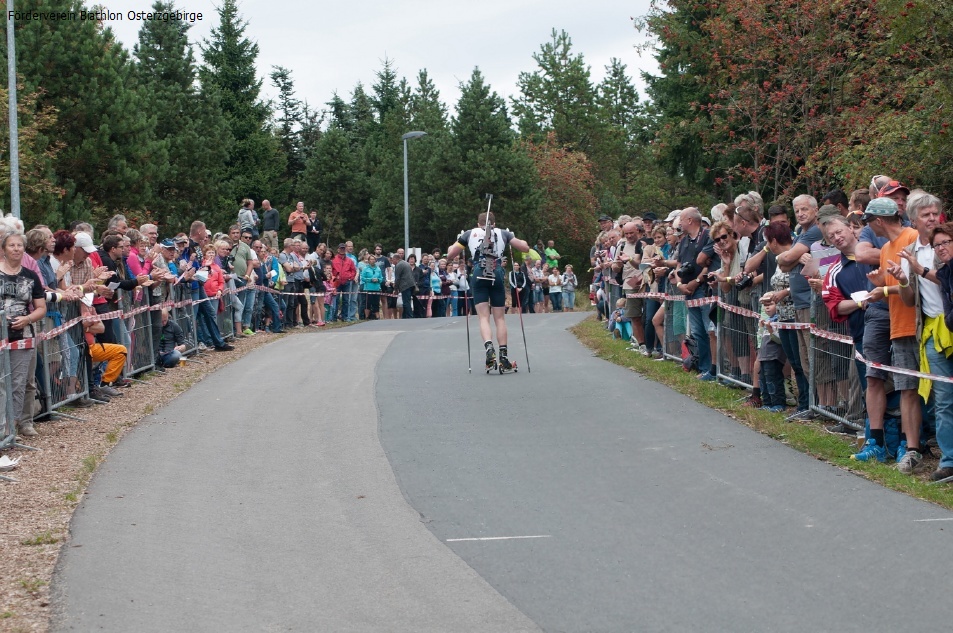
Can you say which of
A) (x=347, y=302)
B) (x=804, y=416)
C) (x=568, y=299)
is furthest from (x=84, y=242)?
(x=568, y=299)

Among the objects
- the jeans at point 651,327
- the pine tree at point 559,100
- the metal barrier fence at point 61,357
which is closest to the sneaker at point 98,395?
the metal barrier fence at point 61,357

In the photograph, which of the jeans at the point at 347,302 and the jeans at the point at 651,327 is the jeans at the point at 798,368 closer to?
the jeans at the point at 651,327

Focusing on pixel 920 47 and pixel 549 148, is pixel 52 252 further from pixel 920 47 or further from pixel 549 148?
pixel 549 148

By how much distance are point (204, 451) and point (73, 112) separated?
32064mm

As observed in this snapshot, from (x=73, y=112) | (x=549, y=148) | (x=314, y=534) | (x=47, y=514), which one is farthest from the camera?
(x=549, y=148)

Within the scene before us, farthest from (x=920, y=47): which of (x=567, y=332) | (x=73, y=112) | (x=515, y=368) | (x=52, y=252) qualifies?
(x=73, y=112)

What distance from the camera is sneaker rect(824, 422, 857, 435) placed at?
10852 millimetres

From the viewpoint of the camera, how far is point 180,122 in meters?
60.9

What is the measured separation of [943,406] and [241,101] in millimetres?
67995

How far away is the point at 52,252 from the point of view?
44.6 ft

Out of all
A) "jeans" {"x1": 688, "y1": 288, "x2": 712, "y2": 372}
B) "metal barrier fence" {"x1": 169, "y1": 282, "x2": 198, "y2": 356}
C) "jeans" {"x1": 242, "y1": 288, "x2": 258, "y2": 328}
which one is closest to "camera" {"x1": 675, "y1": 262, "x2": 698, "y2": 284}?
"jeans" {"x1": 688, "y1": 288, "x2": 712, "y2": 372}

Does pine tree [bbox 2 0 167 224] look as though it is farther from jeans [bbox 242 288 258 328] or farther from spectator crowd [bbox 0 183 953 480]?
spectator crowd [bbox 0 183 953 480]

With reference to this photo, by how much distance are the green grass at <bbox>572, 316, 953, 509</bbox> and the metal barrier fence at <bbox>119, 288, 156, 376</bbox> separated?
21.7 feet

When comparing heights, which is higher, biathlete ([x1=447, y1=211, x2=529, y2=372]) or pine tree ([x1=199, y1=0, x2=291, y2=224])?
pine tree ([x1=199, y1=0, x2=291, y2=224])
